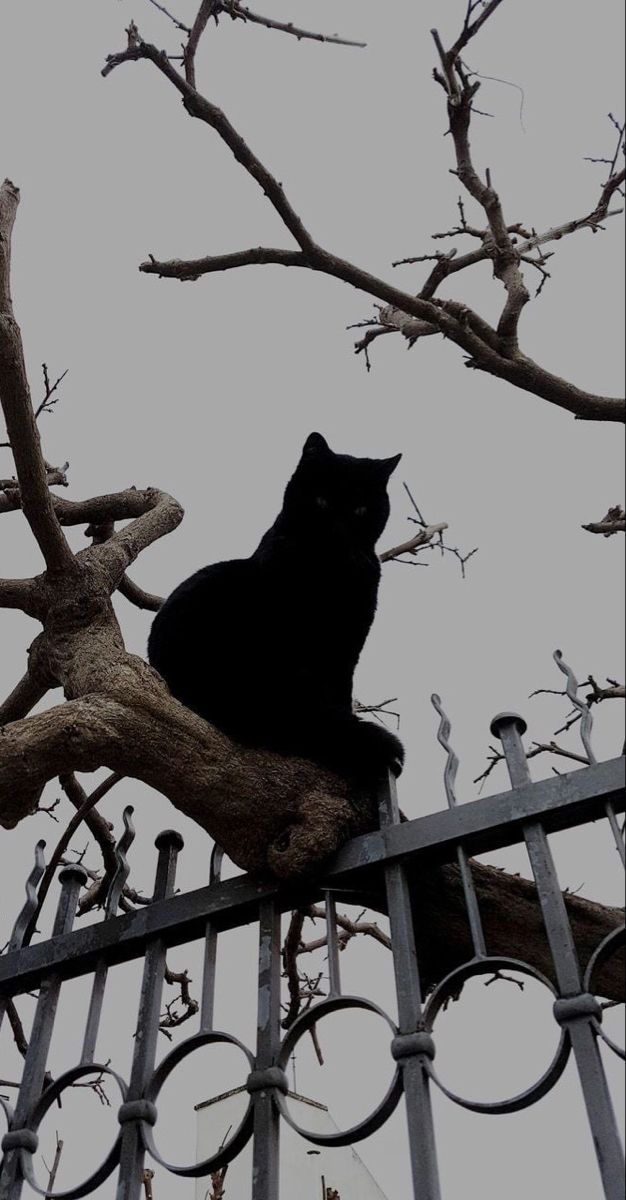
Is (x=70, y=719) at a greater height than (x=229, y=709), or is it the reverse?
(x=229, y=709)

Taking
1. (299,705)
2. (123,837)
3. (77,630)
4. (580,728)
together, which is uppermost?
(77,630)

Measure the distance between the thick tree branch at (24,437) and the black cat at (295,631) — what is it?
0.34m

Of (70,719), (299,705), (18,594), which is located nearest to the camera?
(70,719)

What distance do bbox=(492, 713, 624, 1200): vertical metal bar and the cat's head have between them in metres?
1.15

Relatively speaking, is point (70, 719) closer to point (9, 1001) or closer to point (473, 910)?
point (9, 1001)

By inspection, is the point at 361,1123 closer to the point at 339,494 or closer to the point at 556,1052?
the point at 556,1052

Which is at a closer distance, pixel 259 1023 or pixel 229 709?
pixel 259 1023

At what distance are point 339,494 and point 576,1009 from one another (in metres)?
1.63

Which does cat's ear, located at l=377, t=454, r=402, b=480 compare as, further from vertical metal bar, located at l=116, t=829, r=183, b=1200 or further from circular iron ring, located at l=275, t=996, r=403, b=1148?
circular iron ring, located at l=275, t=996, r=403, b=1148

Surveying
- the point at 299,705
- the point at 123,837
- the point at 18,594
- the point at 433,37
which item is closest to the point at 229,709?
the point at 299,705

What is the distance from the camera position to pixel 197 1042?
1.22 meters

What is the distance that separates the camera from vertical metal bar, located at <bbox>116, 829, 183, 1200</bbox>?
118 cm

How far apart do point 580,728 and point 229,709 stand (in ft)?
2.26

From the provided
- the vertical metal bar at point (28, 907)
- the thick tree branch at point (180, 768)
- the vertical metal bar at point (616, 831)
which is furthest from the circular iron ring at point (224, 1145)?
the vertical metal bar at point (616, 831)
